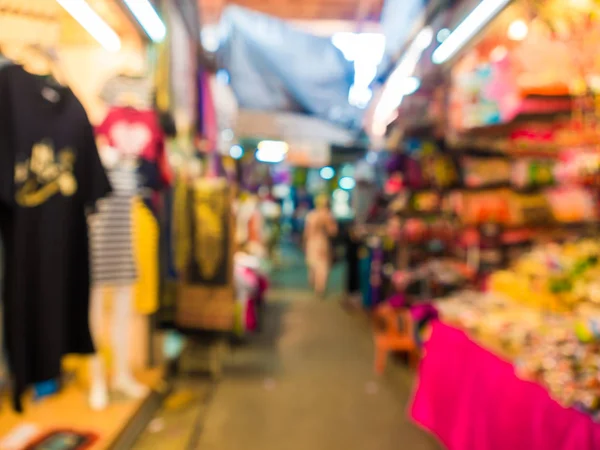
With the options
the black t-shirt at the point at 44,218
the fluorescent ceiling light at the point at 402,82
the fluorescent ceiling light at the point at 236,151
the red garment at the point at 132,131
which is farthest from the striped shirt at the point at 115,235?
the fluorescent ceiling light at the point at 236,151

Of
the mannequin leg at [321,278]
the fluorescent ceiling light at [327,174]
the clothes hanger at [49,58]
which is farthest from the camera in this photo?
the fluorescent ceiling light at [327,174]

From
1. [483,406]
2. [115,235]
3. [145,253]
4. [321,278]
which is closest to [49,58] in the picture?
[115,235]

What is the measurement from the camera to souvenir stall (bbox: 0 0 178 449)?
1936mm

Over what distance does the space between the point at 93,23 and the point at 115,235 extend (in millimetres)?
1280

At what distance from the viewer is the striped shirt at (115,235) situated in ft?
9.61

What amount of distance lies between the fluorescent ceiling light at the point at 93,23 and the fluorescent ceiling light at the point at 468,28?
2110 mm

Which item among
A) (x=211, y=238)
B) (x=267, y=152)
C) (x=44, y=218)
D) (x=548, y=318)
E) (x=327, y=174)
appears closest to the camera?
(x=44, y=218)

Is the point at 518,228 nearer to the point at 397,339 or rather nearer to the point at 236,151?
the point at 397,339

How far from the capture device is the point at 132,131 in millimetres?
3152

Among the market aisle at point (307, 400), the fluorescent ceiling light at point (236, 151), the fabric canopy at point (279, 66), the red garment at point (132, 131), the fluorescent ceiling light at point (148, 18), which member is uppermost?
the fabric canopy at point (279, 66)

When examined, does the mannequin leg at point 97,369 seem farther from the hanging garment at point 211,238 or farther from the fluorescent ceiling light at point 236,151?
the fluorescent ceiling light at point 236,151

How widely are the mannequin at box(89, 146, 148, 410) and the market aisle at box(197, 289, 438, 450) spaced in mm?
710

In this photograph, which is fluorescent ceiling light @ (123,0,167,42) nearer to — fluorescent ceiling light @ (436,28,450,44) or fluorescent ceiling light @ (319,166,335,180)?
fluorescent ceiling light @ (436,28,450,44)

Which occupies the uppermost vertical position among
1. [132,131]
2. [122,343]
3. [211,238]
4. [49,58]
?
[49,58]
